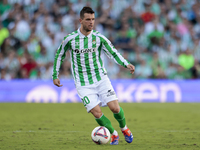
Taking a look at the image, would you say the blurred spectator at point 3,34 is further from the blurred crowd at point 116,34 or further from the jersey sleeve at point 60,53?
the jersey sleeve at point 60,53

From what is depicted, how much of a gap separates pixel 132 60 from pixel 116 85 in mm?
1506

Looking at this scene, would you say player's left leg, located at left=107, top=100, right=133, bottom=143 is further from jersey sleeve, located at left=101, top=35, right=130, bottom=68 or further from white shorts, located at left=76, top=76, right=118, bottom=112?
jersey sleeve, located at left=101, top=35, right=130, bottom=68

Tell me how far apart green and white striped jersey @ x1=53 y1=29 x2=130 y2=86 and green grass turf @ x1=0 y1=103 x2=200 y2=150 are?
1096 mm

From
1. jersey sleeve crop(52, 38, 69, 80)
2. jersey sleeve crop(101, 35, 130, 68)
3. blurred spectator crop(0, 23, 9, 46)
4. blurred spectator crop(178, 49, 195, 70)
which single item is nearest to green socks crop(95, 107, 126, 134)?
jersey sleeve crop(101, 35, 130, 68)

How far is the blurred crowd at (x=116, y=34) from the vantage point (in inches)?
Answer: 593

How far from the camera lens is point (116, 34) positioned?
16.0m

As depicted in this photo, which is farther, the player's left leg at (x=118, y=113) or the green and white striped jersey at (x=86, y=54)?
the green and white striped jersey at (x=86, y=54)

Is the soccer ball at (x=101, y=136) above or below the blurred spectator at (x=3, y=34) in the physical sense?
below

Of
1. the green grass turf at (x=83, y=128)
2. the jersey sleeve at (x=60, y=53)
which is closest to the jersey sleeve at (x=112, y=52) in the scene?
the jersey sleeve at (x=60, y=53)

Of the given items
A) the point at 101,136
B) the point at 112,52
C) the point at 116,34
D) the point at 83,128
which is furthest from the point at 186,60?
the point at 101,136

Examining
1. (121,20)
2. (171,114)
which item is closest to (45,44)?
(121,20)

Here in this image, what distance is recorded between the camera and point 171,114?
11008 mm

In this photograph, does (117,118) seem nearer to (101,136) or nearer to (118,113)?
(118,113)

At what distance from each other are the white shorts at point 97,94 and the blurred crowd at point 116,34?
890 centimetres
